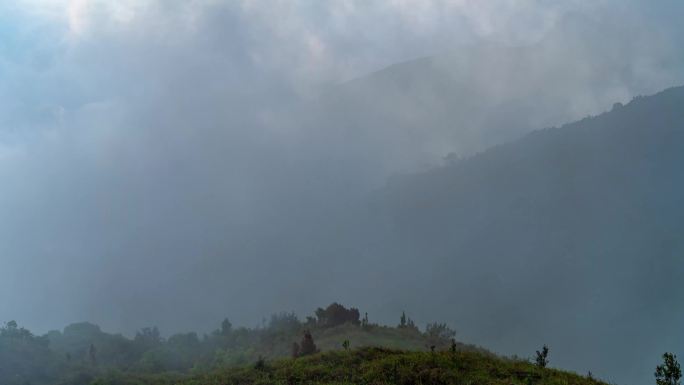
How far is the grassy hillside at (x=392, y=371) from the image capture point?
21.6m

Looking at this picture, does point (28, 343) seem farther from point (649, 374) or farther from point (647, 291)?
→ point (647, 291)

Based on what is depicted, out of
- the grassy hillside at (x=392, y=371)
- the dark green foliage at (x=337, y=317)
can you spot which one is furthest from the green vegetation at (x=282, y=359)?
the dark green foliage at (x=337, y=317)

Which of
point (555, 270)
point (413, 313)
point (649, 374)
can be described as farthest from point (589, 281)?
point (413, 313)

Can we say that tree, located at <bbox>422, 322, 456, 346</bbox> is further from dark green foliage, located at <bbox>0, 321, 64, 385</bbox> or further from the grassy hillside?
dark green foliage, located at <bbox>0, 321, 64, 385</bbox>

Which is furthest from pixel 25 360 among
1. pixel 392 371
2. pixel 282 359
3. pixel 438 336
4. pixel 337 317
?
pixel 392 371

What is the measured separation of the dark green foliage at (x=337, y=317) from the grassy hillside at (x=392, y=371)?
175ft

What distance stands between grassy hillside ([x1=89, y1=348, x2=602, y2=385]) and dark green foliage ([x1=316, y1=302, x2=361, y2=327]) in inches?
2099

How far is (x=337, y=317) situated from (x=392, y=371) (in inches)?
2397

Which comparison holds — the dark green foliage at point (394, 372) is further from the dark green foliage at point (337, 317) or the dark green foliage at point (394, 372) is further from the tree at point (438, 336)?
the dark green foliage at point (337, 317)

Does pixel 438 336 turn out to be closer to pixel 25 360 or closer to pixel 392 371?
pixel 25 360

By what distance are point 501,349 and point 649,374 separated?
125 feet

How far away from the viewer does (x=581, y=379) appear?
2248cm

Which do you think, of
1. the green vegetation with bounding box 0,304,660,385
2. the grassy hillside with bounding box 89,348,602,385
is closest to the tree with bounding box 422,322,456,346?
the green vegetation with bounding box 0,304,660,385

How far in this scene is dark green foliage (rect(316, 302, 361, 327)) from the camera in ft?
266
